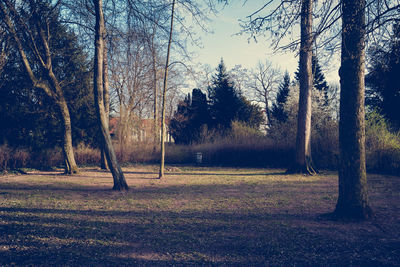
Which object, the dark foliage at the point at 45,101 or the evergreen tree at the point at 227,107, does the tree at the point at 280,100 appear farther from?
the dark foliage at the point at 45,101

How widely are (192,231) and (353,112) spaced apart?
3.90 metres

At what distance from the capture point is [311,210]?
640cm

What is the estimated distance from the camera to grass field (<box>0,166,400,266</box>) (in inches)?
148

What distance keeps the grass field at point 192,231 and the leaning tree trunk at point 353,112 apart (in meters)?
0.53

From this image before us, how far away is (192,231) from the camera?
4918 mm

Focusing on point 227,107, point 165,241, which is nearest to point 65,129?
point 165,241

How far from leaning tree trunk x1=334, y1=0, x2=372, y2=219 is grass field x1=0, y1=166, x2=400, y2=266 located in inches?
21.0

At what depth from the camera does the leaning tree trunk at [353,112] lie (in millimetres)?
5289

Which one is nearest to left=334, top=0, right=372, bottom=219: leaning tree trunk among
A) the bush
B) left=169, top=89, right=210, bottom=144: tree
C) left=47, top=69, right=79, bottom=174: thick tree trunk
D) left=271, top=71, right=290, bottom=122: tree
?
the bush

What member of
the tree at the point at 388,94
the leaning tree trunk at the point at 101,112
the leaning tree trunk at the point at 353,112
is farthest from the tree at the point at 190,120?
the leaning tree trunk at the point at 353,112

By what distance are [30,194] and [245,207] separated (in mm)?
6798

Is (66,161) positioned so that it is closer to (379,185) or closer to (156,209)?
(156,209)

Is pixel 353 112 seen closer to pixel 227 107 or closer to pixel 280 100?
pixel 227 107

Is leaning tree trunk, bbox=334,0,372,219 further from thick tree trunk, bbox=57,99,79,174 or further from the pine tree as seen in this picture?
the pine tree
